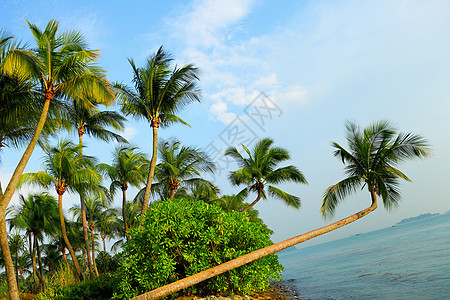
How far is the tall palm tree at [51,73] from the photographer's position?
8.85 meters

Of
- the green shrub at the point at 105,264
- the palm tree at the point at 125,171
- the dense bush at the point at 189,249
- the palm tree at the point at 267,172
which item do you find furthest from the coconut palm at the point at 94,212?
the dense bush at the point at 189,249

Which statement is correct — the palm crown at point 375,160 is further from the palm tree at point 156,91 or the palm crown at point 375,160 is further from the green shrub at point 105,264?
the green shrub at point 105,264

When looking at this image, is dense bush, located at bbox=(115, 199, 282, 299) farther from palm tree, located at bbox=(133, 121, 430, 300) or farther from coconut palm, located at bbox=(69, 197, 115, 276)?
coconut palm, located at bbox=(69, 197, 115, 276)

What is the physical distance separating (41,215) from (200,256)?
59.9 ft

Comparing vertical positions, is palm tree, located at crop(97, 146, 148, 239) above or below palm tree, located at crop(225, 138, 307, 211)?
above

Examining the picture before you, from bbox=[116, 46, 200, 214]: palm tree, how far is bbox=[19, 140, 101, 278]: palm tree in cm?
381

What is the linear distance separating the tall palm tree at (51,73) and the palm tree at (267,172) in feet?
32.5

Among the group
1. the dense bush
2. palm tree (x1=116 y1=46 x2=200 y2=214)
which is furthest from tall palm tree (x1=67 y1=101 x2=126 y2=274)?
Answer: the dense bush

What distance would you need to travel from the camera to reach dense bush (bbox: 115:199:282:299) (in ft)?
24.2

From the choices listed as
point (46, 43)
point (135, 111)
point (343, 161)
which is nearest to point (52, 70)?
point (46, 43)

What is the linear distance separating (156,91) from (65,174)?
664 cm

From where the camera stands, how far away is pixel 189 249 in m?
7.74

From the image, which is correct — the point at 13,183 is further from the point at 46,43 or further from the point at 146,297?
the point at 146,297

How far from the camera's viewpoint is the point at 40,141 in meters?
12.7
